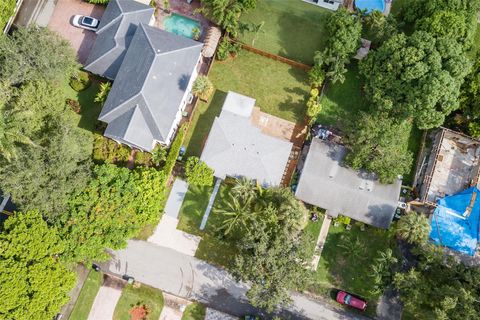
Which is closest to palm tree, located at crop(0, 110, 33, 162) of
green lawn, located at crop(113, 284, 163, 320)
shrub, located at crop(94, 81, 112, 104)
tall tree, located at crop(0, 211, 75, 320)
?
tall tree, located at crop(0, 211, 75, 320)

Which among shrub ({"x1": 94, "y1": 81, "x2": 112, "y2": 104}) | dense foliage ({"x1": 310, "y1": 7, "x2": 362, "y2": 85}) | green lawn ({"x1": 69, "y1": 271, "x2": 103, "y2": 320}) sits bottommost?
green lawn ({"x1": 69, "y1": 271, "x2": 103, "y2": 320})

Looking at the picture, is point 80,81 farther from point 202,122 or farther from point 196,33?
point 202,122

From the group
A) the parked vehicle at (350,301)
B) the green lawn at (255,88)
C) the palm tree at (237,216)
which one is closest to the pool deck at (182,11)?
the green lawn at (255,88)

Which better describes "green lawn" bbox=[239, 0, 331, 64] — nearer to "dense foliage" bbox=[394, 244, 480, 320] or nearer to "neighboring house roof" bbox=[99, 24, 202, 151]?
"neighboring house roof" bbox=[99, 24, 202, 151]

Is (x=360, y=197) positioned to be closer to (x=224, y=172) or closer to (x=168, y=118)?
(x=224, y=172)

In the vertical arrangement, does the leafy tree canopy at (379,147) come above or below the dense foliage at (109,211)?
above

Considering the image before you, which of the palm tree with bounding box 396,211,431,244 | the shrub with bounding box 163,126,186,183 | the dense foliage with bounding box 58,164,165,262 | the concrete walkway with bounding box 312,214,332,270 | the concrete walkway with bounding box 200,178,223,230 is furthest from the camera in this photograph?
the concrete walkway with bounding box 200,178,223,230

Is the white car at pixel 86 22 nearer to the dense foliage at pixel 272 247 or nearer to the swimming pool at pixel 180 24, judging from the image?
the swimming pool at pixel 180 24
